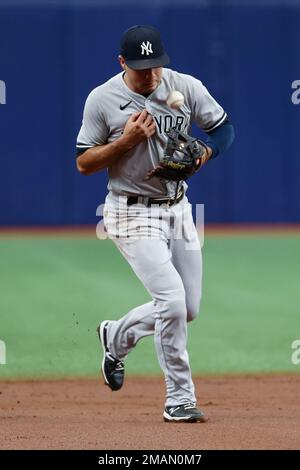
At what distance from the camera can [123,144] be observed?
561 centimetres

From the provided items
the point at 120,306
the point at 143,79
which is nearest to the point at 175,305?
the point at 143,79

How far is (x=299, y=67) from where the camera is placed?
1600 centimetres

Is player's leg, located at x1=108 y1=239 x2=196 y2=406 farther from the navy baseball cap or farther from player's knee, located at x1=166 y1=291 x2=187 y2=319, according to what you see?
the navy baseball cap

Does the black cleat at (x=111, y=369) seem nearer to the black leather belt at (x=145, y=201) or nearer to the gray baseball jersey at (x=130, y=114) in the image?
the black leather belt at (x=145, y=201)

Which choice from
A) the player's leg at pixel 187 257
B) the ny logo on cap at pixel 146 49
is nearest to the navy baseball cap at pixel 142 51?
the ny logo on cap at pixel 146 49

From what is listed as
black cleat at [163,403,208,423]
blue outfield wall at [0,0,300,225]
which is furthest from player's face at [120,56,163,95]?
blue outfield wall at [0,0,300,225]

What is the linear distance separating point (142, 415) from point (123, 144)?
1498 millimetres

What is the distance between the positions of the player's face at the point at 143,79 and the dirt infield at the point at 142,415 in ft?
5.59

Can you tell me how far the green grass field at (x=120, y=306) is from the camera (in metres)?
8.18

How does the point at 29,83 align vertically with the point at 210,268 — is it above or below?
above
